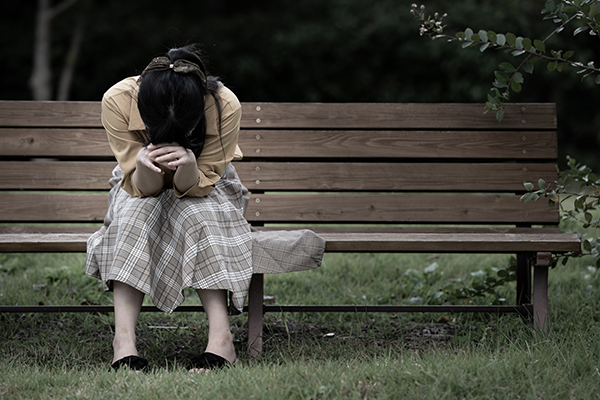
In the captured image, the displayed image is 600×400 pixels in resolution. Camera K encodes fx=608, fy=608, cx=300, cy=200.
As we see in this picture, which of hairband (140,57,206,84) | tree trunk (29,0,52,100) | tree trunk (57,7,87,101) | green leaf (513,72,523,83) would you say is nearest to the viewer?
hairband (140,57,206,84)

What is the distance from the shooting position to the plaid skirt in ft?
7.03

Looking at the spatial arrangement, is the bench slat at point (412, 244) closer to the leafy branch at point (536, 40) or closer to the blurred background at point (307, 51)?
the leafy branch at point (536, 40)

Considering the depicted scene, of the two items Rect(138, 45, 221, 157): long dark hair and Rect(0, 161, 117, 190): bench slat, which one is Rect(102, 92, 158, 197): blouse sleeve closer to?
Rect(138, 45, 221, 157): long dark hair

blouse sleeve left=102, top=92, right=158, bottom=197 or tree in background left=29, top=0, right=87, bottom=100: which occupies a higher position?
tree in background left=29, top=0, right=87, bottom=100

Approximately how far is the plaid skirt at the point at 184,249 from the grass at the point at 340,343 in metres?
0.30

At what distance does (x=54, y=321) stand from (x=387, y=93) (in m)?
7.86

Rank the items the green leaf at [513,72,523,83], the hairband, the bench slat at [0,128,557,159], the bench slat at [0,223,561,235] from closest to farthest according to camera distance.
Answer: the hairband
the green leaf at [513,72,523,83]
the bench slat at [0,223,561,235]
the bench slat at [0,128,557,159]

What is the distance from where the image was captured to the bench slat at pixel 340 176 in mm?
2867

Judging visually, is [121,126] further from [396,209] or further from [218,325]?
[396,209]

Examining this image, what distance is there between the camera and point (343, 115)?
2.94m

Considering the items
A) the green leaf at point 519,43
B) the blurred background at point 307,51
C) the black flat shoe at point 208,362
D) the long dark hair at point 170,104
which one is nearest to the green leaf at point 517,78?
the green leaf at point 519,43

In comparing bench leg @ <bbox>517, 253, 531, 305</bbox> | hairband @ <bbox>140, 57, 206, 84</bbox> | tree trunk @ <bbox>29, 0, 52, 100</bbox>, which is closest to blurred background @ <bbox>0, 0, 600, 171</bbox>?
tree trunk @ <bbox>29, 0, 52, 100</bbox>

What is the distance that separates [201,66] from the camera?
7.36 feet

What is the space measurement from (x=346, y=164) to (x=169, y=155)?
1039 millimetres
